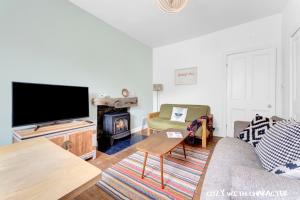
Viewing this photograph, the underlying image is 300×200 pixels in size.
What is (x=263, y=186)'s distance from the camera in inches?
25.7

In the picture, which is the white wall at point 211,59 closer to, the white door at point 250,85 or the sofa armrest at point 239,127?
the white door at point 250,85

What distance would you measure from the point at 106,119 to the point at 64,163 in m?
2.22

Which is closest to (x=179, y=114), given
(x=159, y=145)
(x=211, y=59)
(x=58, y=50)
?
(x=211, y=59)

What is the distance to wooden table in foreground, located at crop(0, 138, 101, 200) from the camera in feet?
2.10

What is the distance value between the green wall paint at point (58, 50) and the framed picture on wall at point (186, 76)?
142 cm

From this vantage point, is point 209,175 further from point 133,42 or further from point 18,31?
point 133,42

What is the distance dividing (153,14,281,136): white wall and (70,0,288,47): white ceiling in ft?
0.71

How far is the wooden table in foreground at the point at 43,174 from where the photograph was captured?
0.64 meters

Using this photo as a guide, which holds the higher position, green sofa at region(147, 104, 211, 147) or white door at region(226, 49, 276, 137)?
white door at region(226, 49, 276, 137)

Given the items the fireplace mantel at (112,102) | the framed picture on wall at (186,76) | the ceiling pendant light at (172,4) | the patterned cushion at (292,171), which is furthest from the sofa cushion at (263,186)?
the framed picture on wall at (186,76)

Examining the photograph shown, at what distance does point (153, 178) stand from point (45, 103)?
185cm

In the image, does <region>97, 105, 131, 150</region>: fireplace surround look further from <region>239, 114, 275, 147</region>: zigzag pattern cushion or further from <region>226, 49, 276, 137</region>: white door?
<region>226, 49, 276, 137</region>: white door

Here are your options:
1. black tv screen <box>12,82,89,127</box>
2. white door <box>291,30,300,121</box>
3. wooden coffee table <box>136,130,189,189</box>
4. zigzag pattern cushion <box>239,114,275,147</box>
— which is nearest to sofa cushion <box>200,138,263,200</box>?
zigzag pattern cushion <box>239,114,275,147</box>

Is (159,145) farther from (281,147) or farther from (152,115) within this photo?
(152,115)
